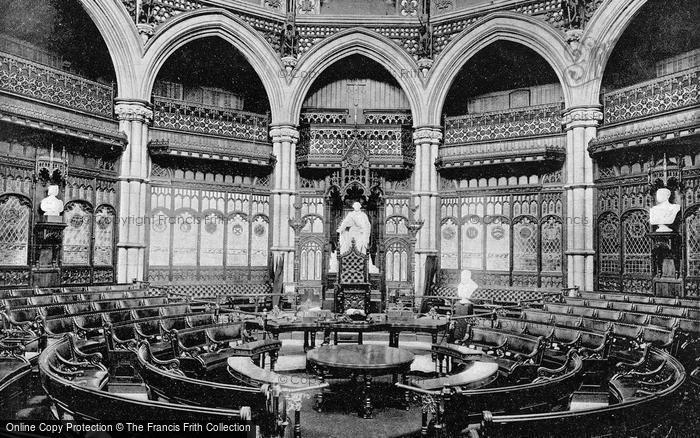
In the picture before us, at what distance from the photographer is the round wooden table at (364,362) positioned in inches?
274

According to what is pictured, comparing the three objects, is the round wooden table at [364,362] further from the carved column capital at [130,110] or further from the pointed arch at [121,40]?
the pointed arch at [121,40]

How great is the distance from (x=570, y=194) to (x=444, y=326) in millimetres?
7291

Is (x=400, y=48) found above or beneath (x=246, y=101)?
above

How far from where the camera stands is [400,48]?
57.2 feet

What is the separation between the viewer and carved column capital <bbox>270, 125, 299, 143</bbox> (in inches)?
680

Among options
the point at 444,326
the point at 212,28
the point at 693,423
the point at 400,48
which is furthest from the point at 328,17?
the point at 693,423

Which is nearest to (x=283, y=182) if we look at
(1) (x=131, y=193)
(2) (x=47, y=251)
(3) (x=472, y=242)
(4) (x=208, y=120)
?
(4) (x=208, y=120)

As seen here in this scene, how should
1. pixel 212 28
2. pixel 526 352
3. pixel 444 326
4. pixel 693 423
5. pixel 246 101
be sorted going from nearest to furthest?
pixel 693 423
pixel 526 352
pixel 444 326
pixel 212 28
pixel 246 101

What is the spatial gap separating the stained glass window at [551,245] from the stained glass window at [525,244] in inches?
11.0

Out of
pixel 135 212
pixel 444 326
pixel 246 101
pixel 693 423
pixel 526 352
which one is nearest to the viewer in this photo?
pixel 693 423

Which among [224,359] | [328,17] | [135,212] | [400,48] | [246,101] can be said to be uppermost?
[328,17]

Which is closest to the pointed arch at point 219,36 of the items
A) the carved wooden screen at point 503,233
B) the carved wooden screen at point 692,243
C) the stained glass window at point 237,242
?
the stained glass window at point 237,242

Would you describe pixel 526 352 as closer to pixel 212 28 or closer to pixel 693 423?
pixel 693 423

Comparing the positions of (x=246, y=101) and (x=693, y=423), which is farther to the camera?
(x=246, y=101)
